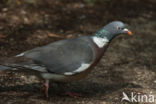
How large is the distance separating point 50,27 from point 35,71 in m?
2.56

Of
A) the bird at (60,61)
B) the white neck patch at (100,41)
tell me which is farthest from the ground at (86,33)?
the white neck patch at (100,41)

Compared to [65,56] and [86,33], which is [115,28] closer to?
[65,56]

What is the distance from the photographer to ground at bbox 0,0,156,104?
14.0ft

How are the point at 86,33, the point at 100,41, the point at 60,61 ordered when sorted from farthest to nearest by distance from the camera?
the point at 86,33 < the point at 100,41 < the point at 60,61

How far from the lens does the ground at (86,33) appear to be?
4.25m

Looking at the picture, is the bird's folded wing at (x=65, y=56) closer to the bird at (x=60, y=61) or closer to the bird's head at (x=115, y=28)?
the bird at (x=60, y=61)

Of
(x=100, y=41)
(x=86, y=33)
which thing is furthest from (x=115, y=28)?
(x=86, y=33)

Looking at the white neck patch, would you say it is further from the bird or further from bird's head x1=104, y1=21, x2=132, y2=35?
bird's head x1=104, y1=21, x2=132, y2=35

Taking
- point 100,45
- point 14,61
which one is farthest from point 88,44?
point 14,61

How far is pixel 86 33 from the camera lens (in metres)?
6.29

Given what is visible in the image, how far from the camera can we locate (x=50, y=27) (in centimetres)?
634

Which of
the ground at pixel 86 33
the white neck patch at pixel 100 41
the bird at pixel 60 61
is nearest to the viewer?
the bird at pixel 60 61

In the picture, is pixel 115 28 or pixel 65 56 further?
pixel 115 28

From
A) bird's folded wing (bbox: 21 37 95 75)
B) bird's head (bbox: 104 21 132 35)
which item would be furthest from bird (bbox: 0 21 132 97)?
bird's head (bbox: 104 21 132 35)
